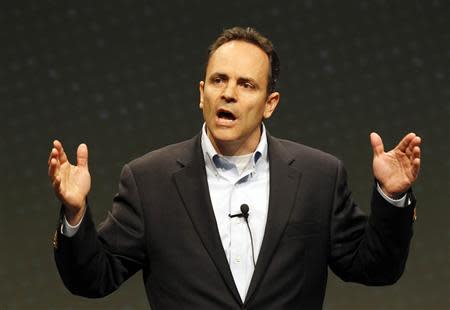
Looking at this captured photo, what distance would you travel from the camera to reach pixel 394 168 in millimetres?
2328

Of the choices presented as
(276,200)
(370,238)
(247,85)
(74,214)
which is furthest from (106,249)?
(370,238)

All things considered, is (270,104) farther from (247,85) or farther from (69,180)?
(69,180)

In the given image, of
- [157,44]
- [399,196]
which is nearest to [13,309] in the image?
[157,44]

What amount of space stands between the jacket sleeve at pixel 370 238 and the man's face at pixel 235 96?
30cm

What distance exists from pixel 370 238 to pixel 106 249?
2.37 feet

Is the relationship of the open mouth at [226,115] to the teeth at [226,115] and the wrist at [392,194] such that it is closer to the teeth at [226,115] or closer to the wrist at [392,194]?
the teeth at [226,115]

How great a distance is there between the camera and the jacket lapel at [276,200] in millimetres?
2369

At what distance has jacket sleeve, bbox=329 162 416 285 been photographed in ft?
7.73

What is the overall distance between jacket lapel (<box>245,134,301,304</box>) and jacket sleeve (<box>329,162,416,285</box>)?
0.14 metres

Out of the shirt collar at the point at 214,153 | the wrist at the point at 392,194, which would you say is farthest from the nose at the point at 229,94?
the wrist at the point at 392,194

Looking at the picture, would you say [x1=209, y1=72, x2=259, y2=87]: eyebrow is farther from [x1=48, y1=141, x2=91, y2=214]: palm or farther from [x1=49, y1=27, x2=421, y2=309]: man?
[x1=48, y1=141, x2=91, y2=214]: palm

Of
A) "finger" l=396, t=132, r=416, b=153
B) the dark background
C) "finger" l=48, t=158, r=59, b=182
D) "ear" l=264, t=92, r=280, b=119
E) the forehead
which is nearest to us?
"finger" l=48, t=158, r=59, b=182

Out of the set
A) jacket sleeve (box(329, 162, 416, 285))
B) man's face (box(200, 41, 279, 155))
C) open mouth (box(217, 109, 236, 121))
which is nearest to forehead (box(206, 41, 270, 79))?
man's face (box(200, 41, 279, 155))

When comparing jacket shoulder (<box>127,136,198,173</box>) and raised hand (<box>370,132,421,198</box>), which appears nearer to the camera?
raised hand (<box>370,132,421,198</box>)
